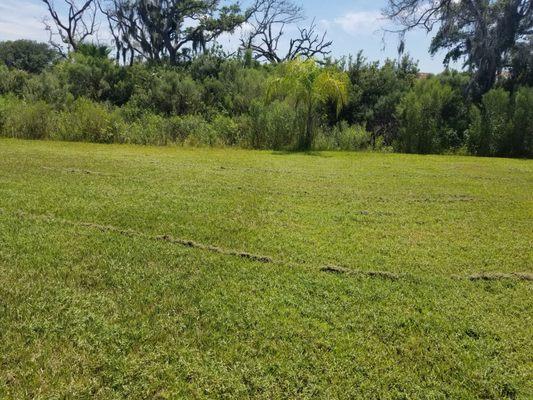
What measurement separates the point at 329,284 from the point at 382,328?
1.91ft

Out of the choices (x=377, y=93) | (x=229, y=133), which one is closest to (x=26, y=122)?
(x=229, y=133)

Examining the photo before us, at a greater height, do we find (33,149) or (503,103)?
(503,103)

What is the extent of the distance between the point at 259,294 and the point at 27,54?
4752 centimetres

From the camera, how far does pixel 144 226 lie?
4.06m

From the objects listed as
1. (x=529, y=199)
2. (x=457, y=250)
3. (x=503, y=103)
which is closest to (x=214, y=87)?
(x=503, y=103)

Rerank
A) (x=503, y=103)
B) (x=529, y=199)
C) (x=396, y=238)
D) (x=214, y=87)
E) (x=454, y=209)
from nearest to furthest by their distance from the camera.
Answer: (x=396, y=238) < (x=454, y=209) < (x=529, y=199) < (x=503, y=103) < (x=214, y=87)

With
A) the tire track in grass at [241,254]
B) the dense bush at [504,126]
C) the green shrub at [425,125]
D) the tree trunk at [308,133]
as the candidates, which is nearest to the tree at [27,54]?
the tree trunk at [308,133]

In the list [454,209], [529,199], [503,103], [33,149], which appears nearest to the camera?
[454,209]

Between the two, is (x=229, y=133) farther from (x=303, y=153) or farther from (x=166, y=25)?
(x=166, y=25)

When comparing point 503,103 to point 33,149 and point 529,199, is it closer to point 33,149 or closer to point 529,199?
point 529,199

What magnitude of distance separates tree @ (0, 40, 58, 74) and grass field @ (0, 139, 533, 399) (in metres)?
40.9

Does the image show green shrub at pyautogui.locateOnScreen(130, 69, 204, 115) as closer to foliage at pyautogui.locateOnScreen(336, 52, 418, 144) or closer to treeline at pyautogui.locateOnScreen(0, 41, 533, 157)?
treeline at pyautogui.locateOnScreen(0, 41, 533, 157)

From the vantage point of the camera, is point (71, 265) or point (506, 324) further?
point (71, 265)

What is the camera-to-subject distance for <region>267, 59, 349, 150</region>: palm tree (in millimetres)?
11194
